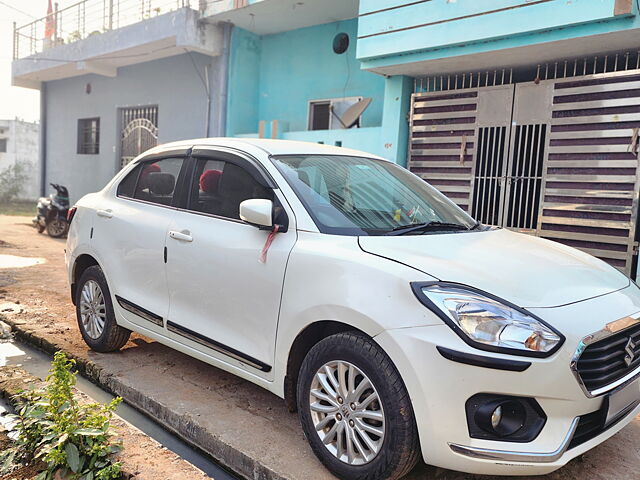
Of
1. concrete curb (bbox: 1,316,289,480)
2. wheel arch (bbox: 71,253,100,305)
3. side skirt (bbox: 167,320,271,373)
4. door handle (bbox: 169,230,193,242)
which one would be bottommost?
concrete curb (bbox: 1,316,289,480)

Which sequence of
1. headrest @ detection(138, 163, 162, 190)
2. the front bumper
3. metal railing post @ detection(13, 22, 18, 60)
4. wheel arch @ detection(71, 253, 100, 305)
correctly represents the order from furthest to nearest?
metal railing post @ detection(13, 22, 18, 60) < wheel arch @ detection(71, 253, 100, 305) < headrest @ detection(138, 163, 162, 190) < the front bumper

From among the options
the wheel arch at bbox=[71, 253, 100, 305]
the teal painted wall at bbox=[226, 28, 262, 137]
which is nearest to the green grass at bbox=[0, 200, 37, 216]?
the teal painted wall at bbox=[226, 28, 262, 137]

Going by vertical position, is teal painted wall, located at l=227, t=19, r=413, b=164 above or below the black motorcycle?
above

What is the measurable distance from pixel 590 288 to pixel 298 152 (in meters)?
1.82

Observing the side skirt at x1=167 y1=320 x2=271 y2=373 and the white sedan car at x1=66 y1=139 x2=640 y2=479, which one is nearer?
the white sedan car at x1=66 y1=139 x2=640 y2=479

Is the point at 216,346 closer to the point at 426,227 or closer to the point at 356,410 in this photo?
the point at 356,410

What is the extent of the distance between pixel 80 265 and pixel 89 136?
498 inches

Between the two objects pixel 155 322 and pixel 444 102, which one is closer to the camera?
pixel 155 322

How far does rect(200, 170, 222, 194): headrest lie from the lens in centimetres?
354

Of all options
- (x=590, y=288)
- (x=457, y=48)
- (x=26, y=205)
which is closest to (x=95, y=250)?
(x=590, y=288)

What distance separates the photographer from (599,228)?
671cm

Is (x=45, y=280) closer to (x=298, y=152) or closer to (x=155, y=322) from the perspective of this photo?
(x=155, y=322)

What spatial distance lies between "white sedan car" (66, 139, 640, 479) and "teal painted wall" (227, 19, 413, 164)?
5545 millimetres

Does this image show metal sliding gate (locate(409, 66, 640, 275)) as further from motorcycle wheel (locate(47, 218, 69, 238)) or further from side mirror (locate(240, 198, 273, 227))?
motorcycle wheel (locate(47, 218, 69, 238))
